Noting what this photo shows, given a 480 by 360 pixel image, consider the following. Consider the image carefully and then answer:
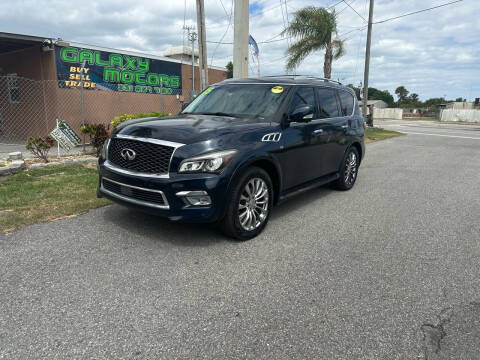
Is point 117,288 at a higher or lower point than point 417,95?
lower

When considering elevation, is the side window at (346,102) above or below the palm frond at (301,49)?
below

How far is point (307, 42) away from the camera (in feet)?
67.4

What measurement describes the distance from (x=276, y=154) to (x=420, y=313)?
2.35 meters

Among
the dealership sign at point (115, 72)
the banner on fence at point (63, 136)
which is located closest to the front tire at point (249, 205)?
the banner on fence at point (63, 136)

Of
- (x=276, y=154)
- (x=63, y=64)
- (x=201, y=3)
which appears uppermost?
(x=201, y=3)

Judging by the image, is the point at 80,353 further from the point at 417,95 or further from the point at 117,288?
the point at 417,95

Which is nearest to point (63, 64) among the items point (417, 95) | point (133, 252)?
point (133, 252)

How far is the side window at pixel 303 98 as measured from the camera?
4.91 meters

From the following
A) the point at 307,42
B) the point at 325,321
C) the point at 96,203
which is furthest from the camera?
the point at 307,42

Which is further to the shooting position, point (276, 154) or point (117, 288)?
point (276, 154)

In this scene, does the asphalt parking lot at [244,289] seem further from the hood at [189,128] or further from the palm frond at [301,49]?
the palm frond at [301,49]

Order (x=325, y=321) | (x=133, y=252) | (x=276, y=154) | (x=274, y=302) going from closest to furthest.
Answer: (x=325, y=321) < (x=274, y=302) < (x=133, y=252) < (x=276, y=154)

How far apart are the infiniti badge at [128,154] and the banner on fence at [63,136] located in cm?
562

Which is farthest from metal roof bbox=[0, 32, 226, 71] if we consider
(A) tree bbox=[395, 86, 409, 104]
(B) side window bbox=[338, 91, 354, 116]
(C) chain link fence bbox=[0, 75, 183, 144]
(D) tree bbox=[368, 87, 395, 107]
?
(D) tree bbox=[368, 87, 395, 107]
